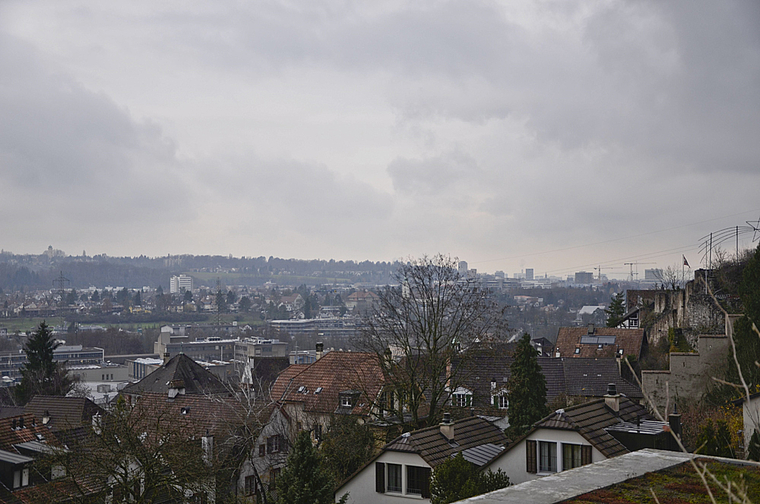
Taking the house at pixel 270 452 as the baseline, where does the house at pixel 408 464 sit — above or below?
above

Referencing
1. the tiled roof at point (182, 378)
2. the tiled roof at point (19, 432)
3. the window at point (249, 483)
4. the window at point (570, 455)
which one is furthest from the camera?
the tiled roof at point (182, 378)

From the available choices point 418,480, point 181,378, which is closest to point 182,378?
point 181,378

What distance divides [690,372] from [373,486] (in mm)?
20262

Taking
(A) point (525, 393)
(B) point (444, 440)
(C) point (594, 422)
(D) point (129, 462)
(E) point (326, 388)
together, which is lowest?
(E) point (326, 388)

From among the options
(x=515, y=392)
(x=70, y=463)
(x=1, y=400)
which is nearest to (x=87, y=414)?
(x=70, y=463)

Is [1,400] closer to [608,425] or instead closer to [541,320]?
[608,425]

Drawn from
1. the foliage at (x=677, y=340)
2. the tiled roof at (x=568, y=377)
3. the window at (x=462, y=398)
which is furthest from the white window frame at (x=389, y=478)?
the foliage at (x=677, y=340)

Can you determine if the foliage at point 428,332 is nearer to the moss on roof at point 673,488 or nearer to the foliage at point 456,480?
the foliage at point 456,480

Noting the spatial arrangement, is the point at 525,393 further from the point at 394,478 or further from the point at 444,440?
the point at 394,478

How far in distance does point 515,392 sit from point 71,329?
18124 cm

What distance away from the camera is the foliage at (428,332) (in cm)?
3103

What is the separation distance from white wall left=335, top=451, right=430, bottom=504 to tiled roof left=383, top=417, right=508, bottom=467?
0.76 ft

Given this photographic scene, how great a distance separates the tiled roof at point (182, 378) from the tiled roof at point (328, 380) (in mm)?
12583

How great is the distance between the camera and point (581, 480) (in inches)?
400
